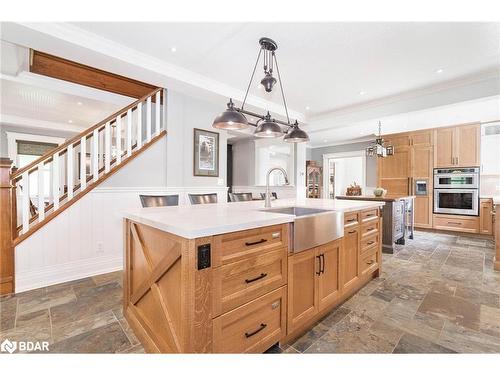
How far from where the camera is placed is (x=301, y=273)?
1647mm

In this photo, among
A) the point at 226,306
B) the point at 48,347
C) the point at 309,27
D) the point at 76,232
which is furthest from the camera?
the point at 76,232

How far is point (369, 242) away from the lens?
2.55 meters

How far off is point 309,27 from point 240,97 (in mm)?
1858

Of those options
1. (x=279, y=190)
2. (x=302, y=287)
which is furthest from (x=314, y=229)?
(x=279, y=190)

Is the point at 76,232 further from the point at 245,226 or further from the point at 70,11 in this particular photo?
the point at 245,226

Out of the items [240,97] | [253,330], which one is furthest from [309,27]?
[253,330]

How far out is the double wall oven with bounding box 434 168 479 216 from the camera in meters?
4.85

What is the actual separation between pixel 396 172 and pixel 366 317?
200 inches

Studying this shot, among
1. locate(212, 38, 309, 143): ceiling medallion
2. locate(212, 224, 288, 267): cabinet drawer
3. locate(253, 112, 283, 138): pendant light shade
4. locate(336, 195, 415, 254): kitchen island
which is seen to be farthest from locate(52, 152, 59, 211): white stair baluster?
locate(336, 195, 415, 254): kitchen island

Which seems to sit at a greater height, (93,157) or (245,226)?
(93,157)

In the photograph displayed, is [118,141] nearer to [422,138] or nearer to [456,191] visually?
[422,138]

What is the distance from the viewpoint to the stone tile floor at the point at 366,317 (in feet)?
5.25

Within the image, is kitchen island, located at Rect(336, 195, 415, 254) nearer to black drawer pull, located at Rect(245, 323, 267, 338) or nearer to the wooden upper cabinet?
the wooden upper cabinet

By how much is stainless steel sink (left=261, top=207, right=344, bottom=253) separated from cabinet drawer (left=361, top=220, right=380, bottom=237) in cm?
55
